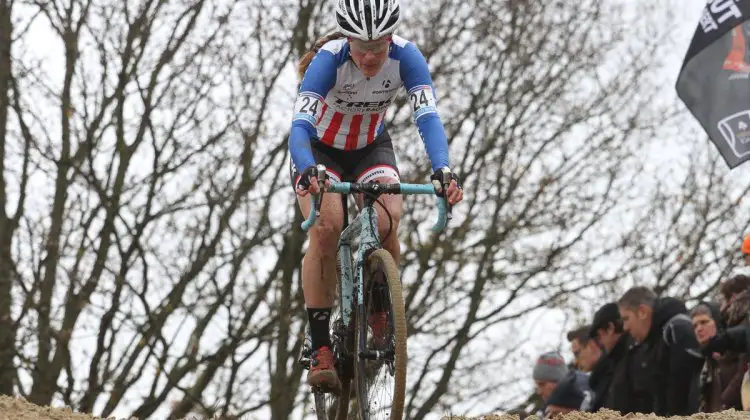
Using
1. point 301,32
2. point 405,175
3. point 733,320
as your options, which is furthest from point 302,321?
point 733,320

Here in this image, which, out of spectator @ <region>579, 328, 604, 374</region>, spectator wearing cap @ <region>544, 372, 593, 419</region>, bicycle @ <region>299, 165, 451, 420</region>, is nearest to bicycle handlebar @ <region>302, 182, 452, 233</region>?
bicycle @ <region>299, 165, 451, 420</region>

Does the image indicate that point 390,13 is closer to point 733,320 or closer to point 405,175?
point 733,320

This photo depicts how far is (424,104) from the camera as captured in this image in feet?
25.4

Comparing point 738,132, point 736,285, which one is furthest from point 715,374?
point 738,132

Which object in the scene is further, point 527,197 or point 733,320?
point 527,197

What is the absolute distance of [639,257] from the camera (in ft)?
69.7

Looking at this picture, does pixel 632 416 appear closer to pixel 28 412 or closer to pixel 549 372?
pixel 549 372

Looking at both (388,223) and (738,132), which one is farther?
(738,132)

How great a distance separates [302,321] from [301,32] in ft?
13.1

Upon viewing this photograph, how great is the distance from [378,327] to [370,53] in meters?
1.60

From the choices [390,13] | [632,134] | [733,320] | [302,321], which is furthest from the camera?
[632,134]

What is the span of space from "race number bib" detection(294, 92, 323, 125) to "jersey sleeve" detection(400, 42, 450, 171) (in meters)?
0.57

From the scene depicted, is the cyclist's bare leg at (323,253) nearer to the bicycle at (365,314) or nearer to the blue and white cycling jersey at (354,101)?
the bicycle at (365,314)

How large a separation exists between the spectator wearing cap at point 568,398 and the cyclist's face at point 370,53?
133 inches
